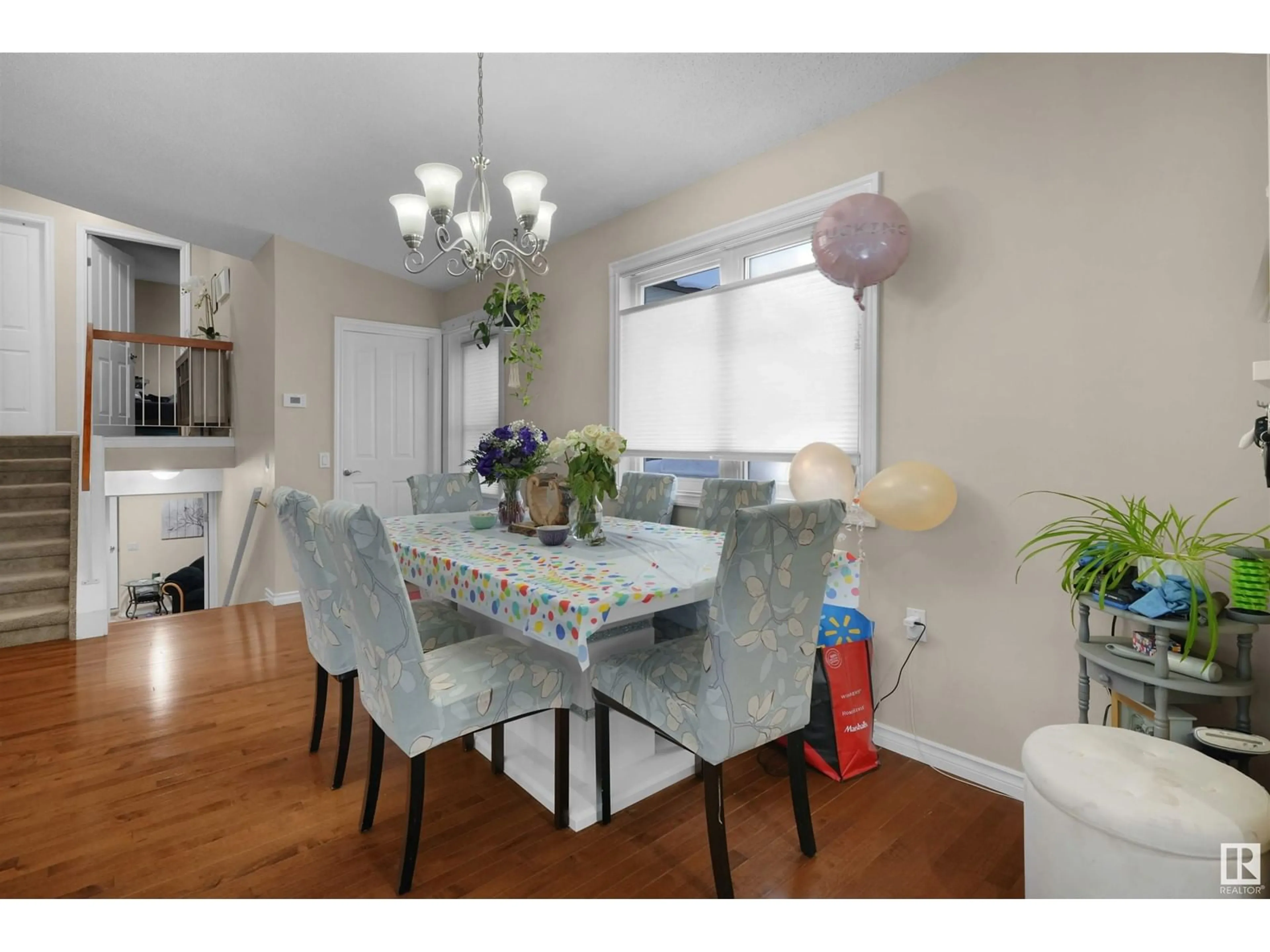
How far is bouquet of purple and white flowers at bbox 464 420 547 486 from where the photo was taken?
2.48m

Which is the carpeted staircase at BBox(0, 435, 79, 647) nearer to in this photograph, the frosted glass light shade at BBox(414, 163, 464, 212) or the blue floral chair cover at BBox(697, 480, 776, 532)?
the frosted glass light shade at BBox(414, 163, 464, 212)

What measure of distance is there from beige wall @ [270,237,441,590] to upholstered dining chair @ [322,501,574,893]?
3.49 m

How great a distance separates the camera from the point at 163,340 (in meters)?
5.25

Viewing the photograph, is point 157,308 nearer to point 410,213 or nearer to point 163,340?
point 163,340

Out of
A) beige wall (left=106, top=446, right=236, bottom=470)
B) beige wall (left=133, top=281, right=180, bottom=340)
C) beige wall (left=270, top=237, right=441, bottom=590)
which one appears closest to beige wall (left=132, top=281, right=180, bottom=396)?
beige wall (left=133, top=281, right=180, bottom=340)

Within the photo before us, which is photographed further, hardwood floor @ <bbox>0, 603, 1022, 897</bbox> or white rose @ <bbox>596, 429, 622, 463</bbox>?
white rose @ <bbox>596, 429, 622, 463</bbox>

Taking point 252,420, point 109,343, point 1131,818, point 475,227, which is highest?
point 109,343

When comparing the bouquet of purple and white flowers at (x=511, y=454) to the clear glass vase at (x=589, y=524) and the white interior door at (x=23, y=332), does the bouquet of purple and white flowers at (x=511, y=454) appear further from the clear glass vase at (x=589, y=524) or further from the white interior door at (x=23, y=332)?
the white interior door at (x=23, y=332)

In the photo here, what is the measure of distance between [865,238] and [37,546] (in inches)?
198

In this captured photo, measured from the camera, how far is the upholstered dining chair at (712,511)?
2484mm

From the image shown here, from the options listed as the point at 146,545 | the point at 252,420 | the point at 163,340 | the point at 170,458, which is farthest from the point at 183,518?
the point at 252,420

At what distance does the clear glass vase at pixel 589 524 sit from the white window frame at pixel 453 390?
3.06 meters

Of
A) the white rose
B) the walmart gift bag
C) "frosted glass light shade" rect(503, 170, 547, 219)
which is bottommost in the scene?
the walmart gift bag
